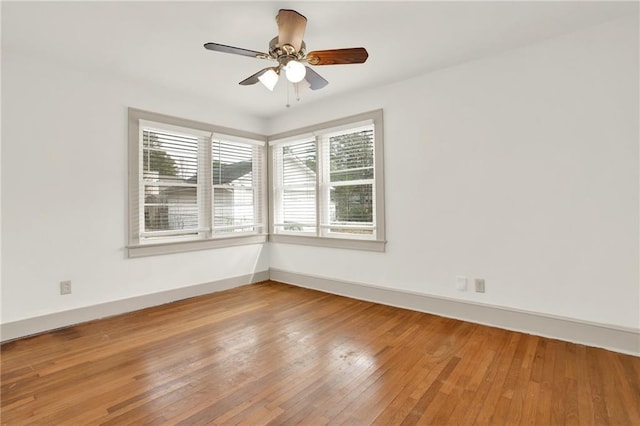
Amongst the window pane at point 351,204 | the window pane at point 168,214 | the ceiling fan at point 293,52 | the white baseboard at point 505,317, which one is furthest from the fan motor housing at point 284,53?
the white baseboard at point 505,317

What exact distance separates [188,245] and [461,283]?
10.6ft

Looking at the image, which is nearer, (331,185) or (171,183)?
(171,183)

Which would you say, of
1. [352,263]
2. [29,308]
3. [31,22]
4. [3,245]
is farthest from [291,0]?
[29,308]

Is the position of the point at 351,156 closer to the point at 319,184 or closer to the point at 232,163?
the point at 319,184

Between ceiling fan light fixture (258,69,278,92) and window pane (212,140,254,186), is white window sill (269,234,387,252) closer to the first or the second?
window pane (212,140,254,186)

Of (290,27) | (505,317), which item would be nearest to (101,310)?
(290,27)

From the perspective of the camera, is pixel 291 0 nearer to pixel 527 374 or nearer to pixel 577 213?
pixel 577 213

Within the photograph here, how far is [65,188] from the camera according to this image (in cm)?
311

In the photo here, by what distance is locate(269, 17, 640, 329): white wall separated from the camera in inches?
97.0

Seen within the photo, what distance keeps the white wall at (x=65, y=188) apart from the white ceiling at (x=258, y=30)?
0.89ft

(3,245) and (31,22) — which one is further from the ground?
(31,22)

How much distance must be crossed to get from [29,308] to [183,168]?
2.06 metres

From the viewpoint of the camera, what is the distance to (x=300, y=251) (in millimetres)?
4641

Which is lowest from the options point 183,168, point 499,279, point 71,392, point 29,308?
point 71,392
